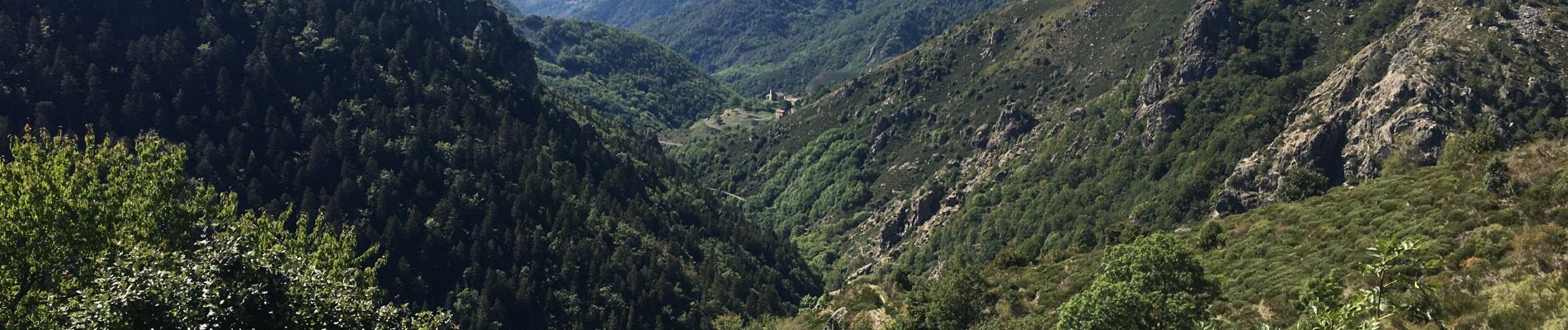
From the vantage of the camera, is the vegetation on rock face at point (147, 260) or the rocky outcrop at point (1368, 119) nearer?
the vegetation on rock face at point (147, 260)

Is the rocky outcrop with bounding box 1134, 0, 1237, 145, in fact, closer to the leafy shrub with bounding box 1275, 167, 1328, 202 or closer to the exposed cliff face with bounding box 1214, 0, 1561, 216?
the exposed cliff face with bounding box 1214, 0, 1561, 216

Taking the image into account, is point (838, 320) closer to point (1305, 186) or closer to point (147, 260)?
point (1305, 186)

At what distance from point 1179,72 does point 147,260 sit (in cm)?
19290

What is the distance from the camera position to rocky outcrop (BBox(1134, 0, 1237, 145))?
591 ft

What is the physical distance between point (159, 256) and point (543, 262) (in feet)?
501

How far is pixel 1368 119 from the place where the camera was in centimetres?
12788

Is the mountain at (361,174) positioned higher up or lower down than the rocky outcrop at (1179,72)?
higher up

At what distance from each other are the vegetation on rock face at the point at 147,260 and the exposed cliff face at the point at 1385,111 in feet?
399

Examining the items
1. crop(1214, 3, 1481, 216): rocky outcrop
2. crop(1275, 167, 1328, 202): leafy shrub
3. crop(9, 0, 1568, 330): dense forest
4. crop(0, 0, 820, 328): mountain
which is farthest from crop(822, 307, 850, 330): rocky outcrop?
crop(0, 0, 820, 328): mountain

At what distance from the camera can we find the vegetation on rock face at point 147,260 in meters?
26.5

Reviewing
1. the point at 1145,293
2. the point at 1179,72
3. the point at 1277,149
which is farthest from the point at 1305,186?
the point at 1179,72

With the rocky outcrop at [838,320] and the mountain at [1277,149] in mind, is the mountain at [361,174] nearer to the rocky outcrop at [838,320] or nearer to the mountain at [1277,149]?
the mountain at [1277,149]

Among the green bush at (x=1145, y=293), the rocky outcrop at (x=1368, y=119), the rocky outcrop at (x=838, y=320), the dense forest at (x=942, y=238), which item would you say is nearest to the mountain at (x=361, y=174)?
the dense forest at (x=942, y=238)

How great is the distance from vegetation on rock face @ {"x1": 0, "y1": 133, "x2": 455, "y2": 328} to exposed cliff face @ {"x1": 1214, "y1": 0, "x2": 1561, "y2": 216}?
12164cm
